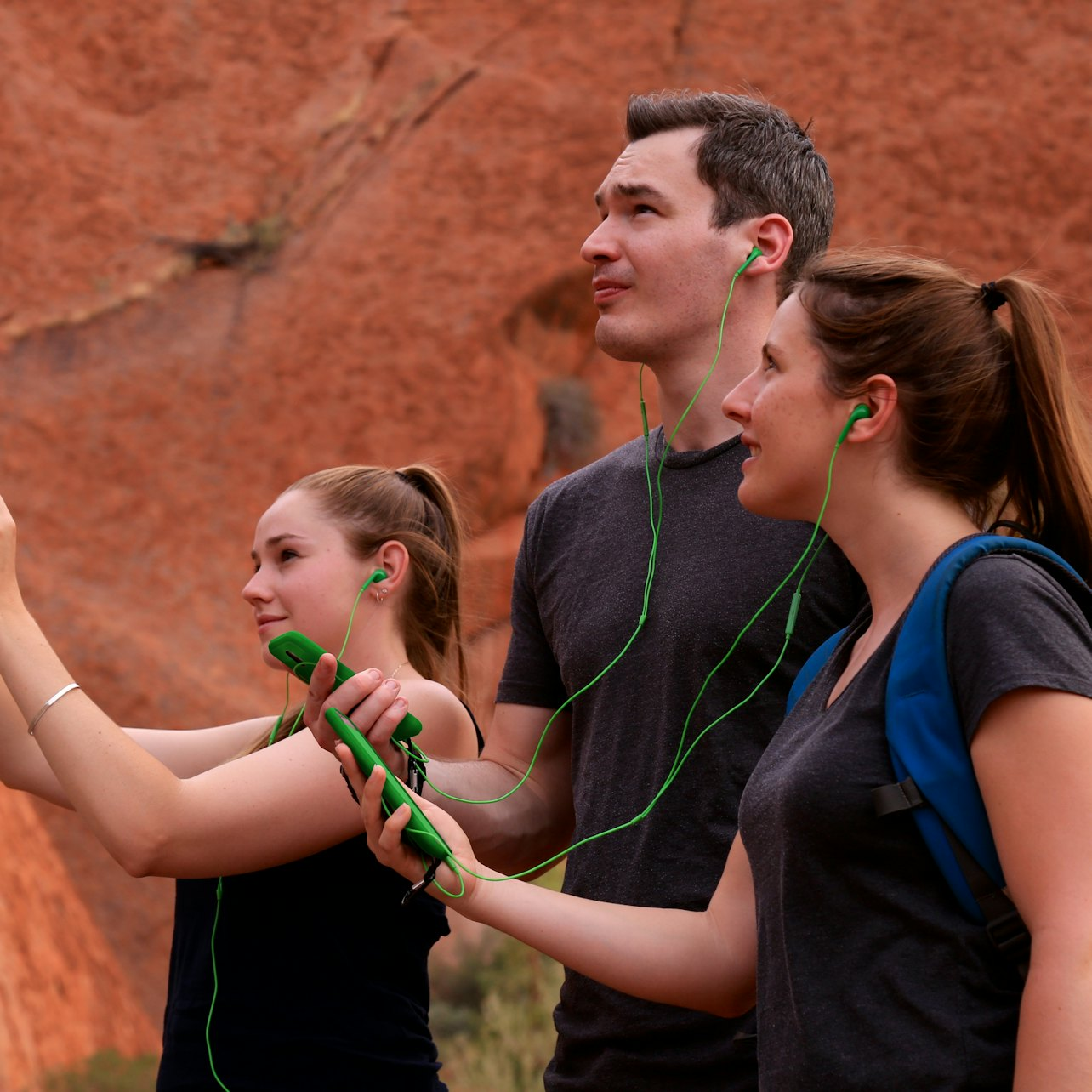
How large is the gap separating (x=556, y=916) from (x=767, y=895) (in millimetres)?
329

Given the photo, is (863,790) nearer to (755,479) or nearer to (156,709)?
(755,479)

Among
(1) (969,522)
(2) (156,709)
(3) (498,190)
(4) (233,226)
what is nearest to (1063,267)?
(3) (498,190)

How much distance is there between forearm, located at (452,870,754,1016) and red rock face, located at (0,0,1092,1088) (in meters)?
5.69

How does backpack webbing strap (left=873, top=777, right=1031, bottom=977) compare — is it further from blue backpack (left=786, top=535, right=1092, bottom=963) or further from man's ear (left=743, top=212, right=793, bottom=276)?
man's ear (left=743, top=212, right=793, bottom=276)

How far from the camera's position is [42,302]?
316 inches

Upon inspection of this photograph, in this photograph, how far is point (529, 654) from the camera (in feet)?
8.04

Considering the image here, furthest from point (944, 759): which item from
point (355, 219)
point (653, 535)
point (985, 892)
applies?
point (355, 219)

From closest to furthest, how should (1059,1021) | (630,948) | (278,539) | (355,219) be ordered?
1. (1059,1021)
2. (630,948)
3. (278,539)
4. (355,219)

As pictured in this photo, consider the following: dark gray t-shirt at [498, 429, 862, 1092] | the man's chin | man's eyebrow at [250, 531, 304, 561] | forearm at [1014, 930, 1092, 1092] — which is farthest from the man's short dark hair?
forearm at [1014, 930, 1092, 1092]

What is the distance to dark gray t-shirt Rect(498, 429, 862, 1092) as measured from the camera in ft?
6.66

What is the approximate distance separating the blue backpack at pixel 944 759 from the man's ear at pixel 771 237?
3.22 feet

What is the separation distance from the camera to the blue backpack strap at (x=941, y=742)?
1.43m

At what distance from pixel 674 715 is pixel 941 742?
682 mm

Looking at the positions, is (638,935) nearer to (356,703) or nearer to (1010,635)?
(356,703)
